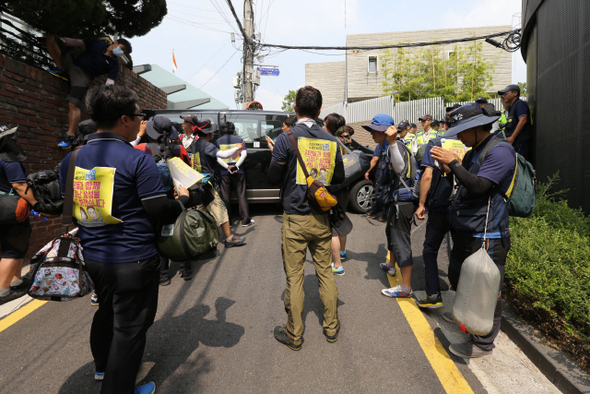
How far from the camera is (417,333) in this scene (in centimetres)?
287

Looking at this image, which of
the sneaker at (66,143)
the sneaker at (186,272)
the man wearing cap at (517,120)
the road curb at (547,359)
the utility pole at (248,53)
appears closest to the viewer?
the road curb at (547,359)

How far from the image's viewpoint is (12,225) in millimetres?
3383

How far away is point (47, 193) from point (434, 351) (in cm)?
318

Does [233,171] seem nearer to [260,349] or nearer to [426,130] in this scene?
[260,349]

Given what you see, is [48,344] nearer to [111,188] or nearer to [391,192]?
[111,188]

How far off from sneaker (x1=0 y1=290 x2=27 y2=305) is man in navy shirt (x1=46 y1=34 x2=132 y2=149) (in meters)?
2.28

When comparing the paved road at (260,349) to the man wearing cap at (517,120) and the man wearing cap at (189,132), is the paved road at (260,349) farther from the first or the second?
the man wearing cap at (517,120)

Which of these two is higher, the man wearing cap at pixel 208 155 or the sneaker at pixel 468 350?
the man wearing cap at pixel 208 155

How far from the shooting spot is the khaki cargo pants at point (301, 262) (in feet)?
8.61

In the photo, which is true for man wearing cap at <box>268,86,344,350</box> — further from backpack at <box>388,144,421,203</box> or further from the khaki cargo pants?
backpack at <box>388,144,421,203</box>

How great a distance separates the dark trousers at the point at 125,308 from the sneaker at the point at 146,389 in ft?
0.81

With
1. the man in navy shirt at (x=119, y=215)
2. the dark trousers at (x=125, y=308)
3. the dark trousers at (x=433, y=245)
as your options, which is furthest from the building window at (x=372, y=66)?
the dark trousers at (x=125, y=308)

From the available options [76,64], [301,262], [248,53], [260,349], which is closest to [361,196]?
[301,262]

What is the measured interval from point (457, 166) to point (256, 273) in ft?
9.09
